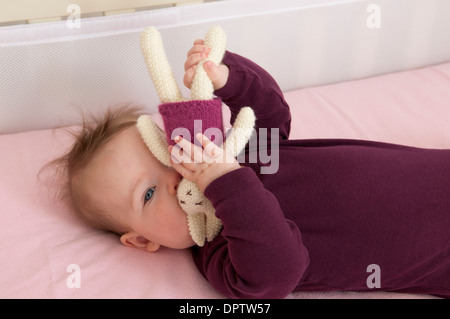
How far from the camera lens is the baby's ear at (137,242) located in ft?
2.94

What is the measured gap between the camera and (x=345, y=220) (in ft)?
Result: 2.73

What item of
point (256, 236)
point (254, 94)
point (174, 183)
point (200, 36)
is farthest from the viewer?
point (200, 36)

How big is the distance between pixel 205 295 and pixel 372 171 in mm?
345

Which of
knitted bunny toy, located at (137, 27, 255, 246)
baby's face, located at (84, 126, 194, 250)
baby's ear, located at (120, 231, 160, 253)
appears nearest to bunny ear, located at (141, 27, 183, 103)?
knitted bunny toy, located at (137, 27, 255, 246)

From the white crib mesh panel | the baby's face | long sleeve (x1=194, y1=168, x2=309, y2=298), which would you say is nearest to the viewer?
long sleeve (x1=194, y1=168, x2=309, y2=298)

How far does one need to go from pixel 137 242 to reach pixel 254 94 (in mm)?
333

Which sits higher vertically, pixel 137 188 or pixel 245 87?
pixel 245 87

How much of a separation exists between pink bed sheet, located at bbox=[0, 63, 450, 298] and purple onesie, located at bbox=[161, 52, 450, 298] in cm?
5

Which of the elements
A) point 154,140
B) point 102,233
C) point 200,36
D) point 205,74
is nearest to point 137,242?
point 102,233

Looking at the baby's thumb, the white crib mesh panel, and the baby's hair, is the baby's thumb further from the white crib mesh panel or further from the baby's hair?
the white crib mesh panel

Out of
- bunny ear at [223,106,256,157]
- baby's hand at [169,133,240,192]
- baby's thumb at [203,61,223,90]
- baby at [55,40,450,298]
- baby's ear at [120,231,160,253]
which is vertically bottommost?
baby's ear at [120,231,160,253]

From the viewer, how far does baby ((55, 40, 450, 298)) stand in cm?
82

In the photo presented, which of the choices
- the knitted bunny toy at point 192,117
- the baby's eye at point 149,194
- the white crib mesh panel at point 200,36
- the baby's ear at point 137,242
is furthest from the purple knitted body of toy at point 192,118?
the white crib mesh panel at point 200,36

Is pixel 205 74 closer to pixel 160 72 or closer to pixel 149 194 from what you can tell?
pixel 160 72
